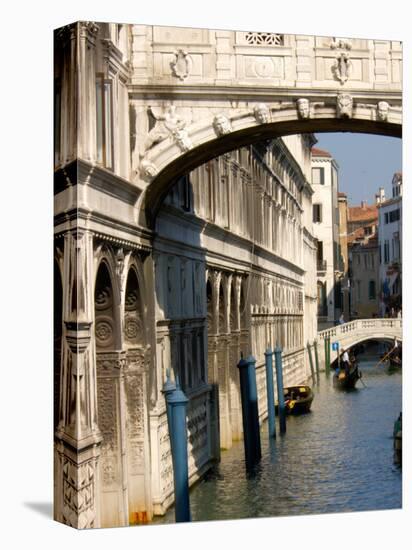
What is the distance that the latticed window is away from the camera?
1080 centimetres

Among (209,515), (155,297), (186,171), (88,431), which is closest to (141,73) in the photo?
(186,171)

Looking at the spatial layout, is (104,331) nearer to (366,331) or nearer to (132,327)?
(132,327)

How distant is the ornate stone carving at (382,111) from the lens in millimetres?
11156

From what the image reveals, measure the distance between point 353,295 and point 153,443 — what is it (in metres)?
2.32

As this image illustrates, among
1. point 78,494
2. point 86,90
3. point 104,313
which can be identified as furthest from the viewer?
point 104,313

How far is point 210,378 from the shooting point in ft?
41.0

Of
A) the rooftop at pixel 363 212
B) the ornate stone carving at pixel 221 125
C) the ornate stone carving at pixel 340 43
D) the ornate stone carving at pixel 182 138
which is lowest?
the rooftop at pixel 363 212

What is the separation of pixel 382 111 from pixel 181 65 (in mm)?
1630

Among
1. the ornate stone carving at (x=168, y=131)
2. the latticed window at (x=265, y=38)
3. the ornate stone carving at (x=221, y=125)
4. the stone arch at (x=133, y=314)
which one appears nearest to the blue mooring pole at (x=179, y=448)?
the stone arch at (x=133, y=314)

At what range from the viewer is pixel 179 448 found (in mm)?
11086

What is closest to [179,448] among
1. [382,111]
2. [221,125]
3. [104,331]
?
[104,331]

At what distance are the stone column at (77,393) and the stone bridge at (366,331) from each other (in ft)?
9.63

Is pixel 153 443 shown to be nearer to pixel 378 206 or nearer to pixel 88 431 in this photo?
pixel 88 431

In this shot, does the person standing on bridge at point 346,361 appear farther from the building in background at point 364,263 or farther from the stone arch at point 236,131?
the stone arch at point 236,131
